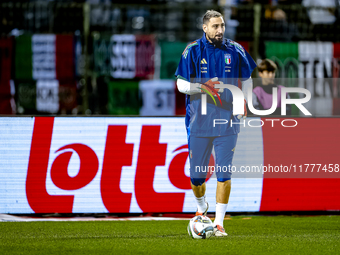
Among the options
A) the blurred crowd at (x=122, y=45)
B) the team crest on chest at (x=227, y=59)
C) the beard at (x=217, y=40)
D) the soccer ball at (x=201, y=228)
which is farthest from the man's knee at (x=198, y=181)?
the blurred crowd at (x=122, y=45)

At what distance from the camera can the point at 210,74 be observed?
5508 mm

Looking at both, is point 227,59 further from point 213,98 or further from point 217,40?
point 213,98

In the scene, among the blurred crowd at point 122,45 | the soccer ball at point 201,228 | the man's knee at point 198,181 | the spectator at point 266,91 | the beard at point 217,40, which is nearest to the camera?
the soccer ball at point 201,228

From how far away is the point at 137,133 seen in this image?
7.49m

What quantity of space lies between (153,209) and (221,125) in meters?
2.25

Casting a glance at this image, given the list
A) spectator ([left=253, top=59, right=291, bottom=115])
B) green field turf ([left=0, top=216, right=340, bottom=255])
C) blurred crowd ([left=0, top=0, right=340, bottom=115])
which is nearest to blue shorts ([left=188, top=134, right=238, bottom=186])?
green field turf ([left=0, top=216, right=340, bottom=255])

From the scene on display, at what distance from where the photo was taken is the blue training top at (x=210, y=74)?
552 centimetres

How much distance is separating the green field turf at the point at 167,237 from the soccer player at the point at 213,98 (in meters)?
0.49

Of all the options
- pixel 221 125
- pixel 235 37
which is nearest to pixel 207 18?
pixel 221 125

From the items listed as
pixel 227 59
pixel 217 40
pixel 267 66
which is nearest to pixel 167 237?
pixel 227 59

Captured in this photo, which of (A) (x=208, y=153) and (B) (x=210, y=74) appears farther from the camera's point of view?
(A) (x=208, y=153)

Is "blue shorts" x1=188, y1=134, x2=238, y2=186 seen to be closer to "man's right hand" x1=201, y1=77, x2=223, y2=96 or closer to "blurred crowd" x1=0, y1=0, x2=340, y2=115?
"man's right hand" x1=201, y1=77, x2=223, y2=96

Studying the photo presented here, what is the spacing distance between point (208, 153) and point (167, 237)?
2.91ft

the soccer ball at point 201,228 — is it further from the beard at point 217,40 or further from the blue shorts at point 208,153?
the beard at point 217,40
